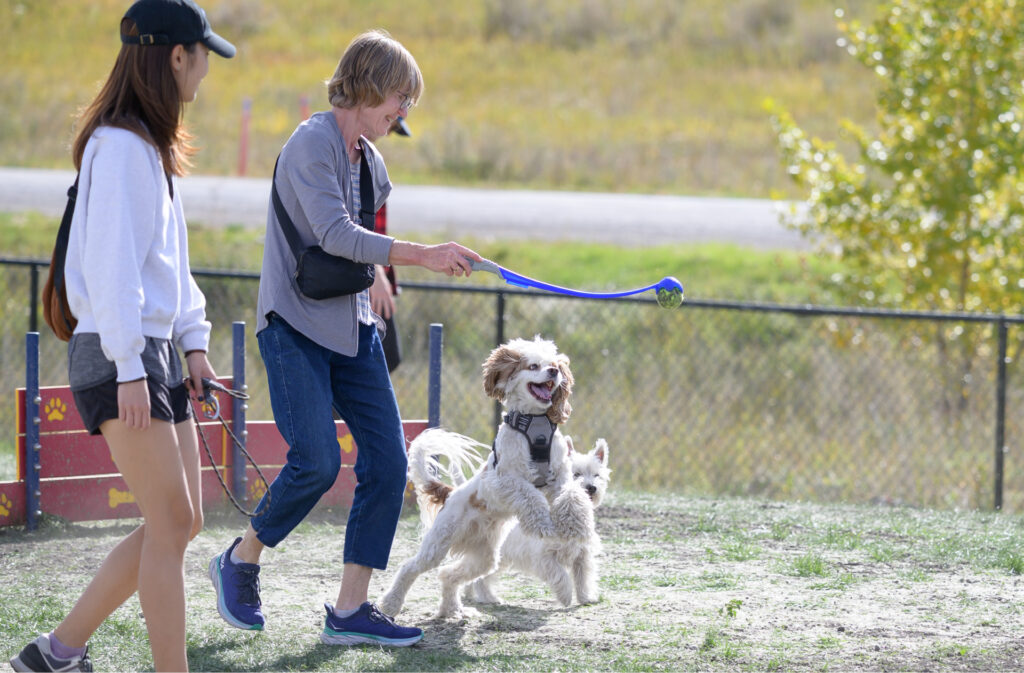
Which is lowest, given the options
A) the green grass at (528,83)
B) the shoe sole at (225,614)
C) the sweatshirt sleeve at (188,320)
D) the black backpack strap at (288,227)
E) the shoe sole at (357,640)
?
the shoe sole at (357,640)

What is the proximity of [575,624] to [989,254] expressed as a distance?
266 inches

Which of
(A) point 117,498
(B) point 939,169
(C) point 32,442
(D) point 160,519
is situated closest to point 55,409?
(C) point 32,442

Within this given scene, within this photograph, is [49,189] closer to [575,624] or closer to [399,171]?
[399,171]

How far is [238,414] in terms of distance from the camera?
6754mm

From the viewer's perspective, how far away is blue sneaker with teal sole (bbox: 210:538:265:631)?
13.9 ft

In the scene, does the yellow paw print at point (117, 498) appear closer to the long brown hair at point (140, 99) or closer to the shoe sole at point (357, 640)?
the shoe sole at point (357, 640)

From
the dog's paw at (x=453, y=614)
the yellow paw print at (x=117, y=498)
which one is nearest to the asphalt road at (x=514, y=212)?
the yellow paw print at (x=117, y=498)

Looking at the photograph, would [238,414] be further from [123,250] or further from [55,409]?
[123,250]

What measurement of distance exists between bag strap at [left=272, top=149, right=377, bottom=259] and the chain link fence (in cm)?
486

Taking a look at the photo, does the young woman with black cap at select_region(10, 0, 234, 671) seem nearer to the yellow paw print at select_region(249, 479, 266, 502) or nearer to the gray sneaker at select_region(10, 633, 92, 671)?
the gray sneaker at select_region(10, 633, 92, 671)

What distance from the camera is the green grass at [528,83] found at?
69.6ft

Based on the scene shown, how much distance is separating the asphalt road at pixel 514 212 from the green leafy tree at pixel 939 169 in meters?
5.05

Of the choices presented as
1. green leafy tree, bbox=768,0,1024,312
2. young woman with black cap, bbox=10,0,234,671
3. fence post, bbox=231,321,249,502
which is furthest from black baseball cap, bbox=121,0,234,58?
green leafy tree, bbox=768,0,1024,312

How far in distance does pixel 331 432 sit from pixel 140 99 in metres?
1.37
